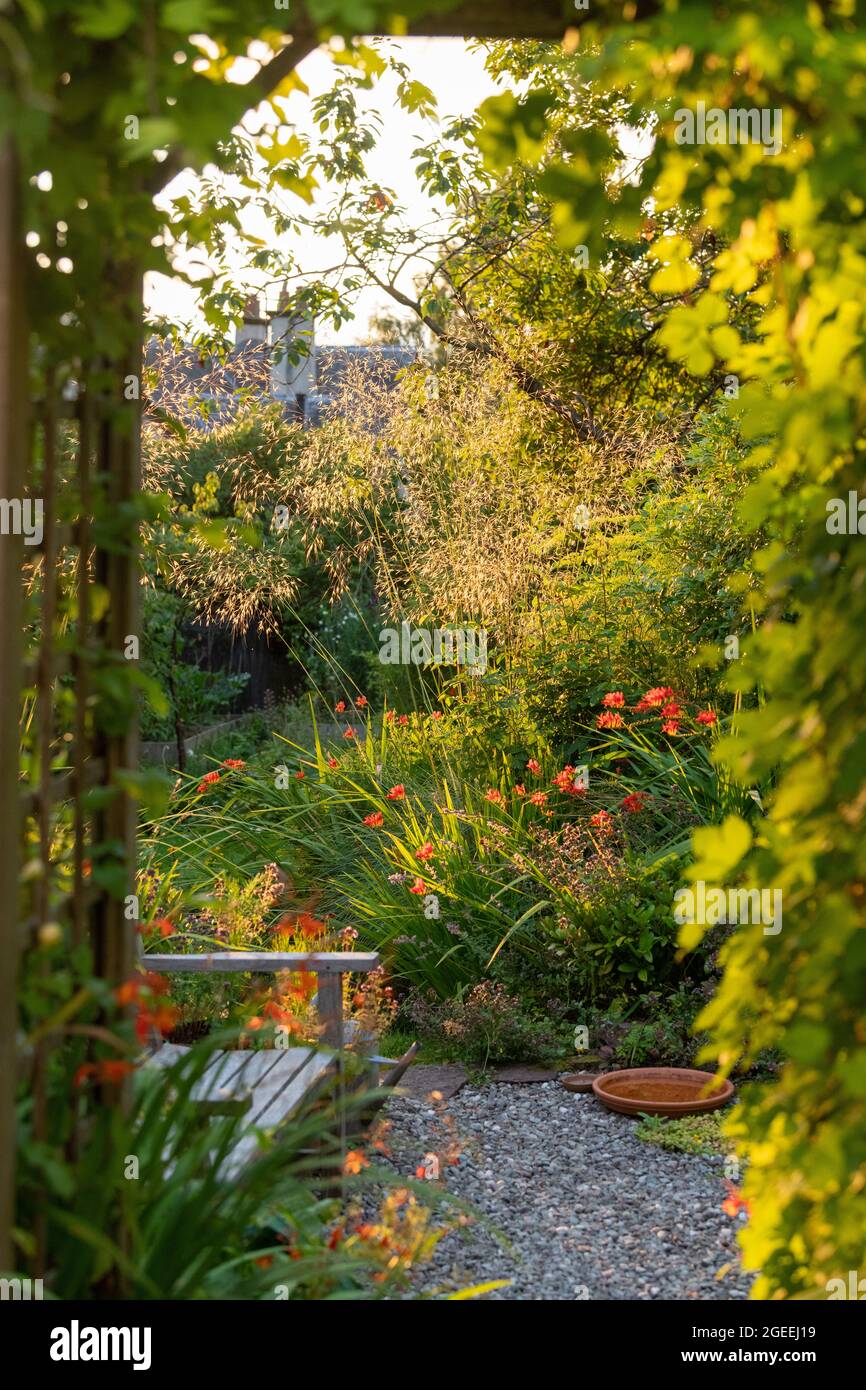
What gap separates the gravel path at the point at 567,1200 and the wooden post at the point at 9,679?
56.2 inches

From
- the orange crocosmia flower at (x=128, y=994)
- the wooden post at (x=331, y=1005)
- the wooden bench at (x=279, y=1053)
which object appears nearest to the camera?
the orange crocosmia flower at (x=128, y=994)

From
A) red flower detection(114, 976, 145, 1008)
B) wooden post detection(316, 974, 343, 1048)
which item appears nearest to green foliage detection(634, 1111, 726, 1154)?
wooden post detection(316, 974, 343, 1048)

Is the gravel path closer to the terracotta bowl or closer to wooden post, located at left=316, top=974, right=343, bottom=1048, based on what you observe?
the terracotta bowl

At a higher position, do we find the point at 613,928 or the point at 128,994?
the point at 128,994

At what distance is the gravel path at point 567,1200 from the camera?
306 cm

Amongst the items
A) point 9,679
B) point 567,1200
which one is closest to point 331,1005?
point 567,1200

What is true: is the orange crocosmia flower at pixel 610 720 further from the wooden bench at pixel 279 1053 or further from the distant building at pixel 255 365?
the distant building at pixel 255 365

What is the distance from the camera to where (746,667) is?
1.83 meters

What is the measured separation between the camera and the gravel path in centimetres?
306

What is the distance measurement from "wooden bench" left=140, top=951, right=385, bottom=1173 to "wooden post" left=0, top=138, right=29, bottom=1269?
1332mm

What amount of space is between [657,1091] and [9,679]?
10.4 feet

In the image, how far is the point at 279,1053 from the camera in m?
3.42

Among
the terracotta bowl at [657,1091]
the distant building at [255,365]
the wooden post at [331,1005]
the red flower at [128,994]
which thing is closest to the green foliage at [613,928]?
the terracotta bowl at [657,1091]

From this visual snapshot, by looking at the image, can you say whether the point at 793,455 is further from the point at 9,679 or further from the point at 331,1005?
the point at 331,1005
